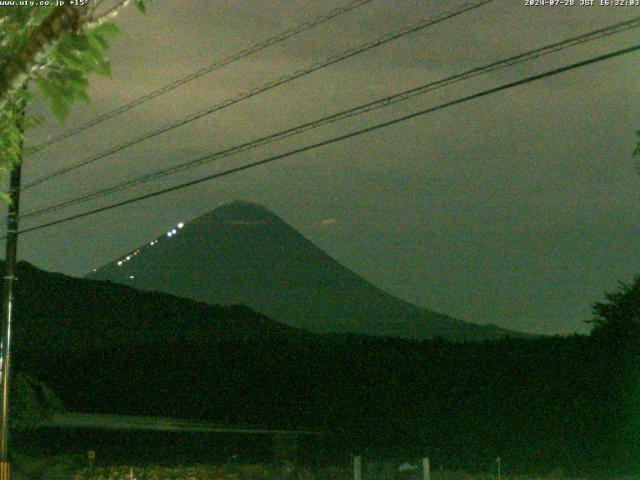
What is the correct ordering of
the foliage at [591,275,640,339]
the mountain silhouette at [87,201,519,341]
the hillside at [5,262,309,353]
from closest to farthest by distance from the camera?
the foliage at [591,275,640,339] < the hillside at [5,262,309,353] < the mountain silhouette at [87,201,519,341]

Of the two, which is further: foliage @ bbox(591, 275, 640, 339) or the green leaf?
foliage @ bbox(591, 275, 640, 339)

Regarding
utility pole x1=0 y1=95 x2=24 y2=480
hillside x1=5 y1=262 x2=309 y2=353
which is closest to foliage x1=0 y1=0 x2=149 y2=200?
utility pole x1=0 y1=95 x2=24 y2=480

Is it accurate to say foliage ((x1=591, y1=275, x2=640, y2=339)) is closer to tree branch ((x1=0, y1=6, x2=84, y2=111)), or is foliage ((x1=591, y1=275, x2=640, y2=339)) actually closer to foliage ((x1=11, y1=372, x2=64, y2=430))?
foliage ((x1=11, y1=372, x2=64, y2=430))

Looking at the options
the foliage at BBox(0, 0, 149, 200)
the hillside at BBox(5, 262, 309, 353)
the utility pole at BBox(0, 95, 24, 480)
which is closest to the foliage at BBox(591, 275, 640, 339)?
the utility pole at BBox(0, 95, 24, 480)

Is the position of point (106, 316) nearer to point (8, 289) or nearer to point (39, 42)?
point (8, 289)

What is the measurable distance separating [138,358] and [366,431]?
44.5ft

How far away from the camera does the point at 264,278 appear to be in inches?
5502

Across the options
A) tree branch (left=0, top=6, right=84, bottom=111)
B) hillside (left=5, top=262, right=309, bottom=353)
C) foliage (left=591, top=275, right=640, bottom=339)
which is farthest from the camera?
hillside (left=5, top=262, right=309, bottom=353)

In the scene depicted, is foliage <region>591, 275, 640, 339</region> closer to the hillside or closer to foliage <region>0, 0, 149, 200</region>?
foliage <region>0, 0, 149, 200</region>

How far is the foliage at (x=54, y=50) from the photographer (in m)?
4.83

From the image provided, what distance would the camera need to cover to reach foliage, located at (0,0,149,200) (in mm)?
4828

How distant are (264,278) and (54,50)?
134990mm

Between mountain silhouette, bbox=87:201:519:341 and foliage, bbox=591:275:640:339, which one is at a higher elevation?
mountain silhouette, bbox=87:201:519:341

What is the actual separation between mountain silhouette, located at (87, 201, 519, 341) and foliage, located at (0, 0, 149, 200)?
78.1 meters
